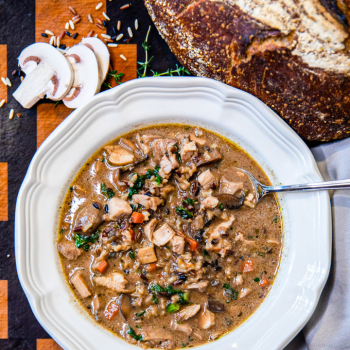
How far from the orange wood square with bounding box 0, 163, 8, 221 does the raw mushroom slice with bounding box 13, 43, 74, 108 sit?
0.97 meters

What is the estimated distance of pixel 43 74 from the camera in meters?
4.62

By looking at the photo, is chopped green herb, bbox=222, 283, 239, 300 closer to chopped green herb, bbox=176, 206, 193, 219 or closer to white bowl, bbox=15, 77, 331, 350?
white bowl, bbox=15, 77, 331, 350

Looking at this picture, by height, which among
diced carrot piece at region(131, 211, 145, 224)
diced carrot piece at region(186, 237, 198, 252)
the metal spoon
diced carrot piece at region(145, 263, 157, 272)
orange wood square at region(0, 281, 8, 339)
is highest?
the metal spoon

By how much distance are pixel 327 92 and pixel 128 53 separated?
8.71 ft

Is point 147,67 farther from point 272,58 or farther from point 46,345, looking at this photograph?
point 46,345

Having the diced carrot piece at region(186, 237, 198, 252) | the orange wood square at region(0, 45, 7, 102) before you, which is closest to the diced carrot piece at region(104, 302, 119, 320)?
the diced carrot piece at region(186, 237, 198, 252)

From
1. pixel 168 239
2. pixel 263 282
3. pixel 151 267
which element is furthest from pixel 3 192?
Answer: pixel 263 282

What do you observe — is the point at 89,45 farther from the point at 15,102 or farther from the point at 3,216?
the point at 3,216

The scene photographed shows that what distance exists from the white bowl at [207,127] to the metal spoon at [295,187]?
0.36 feet

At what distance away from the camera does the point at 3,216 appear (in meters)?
4.85

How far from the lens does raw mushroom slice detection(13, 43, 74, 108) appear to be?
15.0 ft

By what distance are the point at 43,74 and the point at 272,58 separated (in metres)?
2.94

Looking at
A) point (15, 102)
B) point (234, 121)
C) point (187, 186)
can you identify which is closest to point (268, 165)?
point (234, 121)

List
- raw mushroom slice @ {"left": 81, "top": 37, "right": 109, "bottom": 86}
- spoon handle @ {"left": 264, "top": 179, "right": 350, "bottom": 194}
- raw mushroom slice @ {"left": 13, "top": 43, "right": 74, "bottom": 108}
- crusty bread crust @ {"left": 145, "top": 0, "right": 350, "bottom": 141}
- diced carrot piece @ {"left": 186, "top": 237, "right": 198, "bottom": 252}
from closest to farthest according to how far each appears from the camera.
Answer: crusty bread crust @ {"left": 145, "top": 0, "right": 350, "bottom": 141} → spoon handle @ {"left": 264, "top": 179, "right": 350, "bottom": 194} → diced carrot piece @ {"left": 186, "top": 237, "right": 198, "bottom": 252} → raw mushroom slice @ {"left": 13, "top": 43, "right": 74, "bottom": 108} → raw mushroom slice @ {"left": 81, "top": 37, "right": 109, "bottom": 86}
